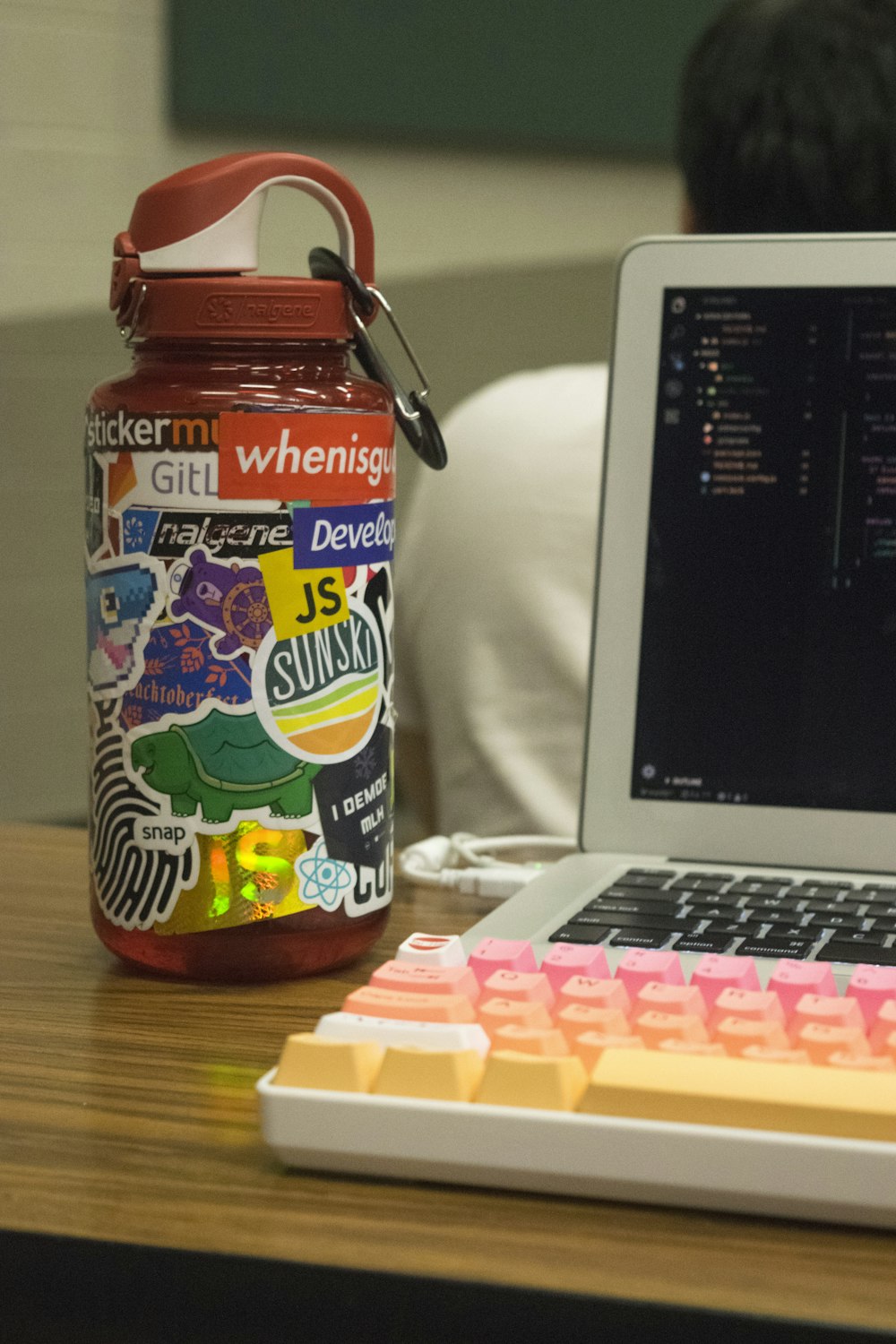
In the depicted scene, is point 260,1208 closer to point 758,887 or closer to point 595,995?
point 595,995

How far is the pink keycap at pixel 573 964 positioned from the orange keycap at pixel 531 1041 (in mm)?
40

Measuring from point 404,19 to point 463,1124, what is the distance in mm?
2198

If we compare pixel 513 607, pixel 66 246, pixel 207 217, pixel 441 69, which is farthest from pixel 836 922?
pixel 441 69

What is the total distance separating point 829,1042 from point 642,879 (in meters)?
0.24

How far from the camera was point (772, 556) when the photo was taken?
2.21 ft

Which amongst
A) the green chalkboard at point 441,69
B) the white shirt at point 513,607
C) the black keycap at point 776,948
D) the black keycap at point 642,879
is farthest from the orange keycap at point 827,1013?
the green chalkboard at point 441,69

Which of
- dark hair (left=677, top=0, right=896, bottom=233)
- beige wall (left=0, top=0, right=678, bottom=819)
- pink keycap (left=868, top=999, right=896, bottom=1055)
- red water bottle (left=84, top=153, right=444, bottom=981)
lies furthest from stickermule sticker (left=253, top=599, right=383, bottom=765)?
beige wall (left=0, top=0, right=678, bottom=819)

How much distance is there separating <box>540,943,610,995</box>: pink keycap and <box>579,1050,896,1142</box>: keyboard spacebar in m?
0.07

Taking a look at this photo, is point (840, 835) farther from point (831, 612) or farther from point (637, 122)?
point (637, 122)

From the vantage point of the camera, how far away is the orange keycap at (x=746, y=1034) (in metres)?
0.40

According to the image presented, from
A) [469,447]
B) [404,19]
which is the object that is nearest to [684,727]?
[469,447]

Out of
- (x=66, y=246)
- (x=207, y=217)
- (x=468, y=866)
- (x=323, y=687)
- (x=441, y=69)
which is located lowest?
(x=468, y=866)

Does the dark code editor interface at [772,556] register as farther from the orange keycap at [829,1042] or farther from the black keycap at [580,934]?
the orange keycap at [829,1042]

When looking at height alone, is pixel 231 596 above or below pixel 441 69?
below
